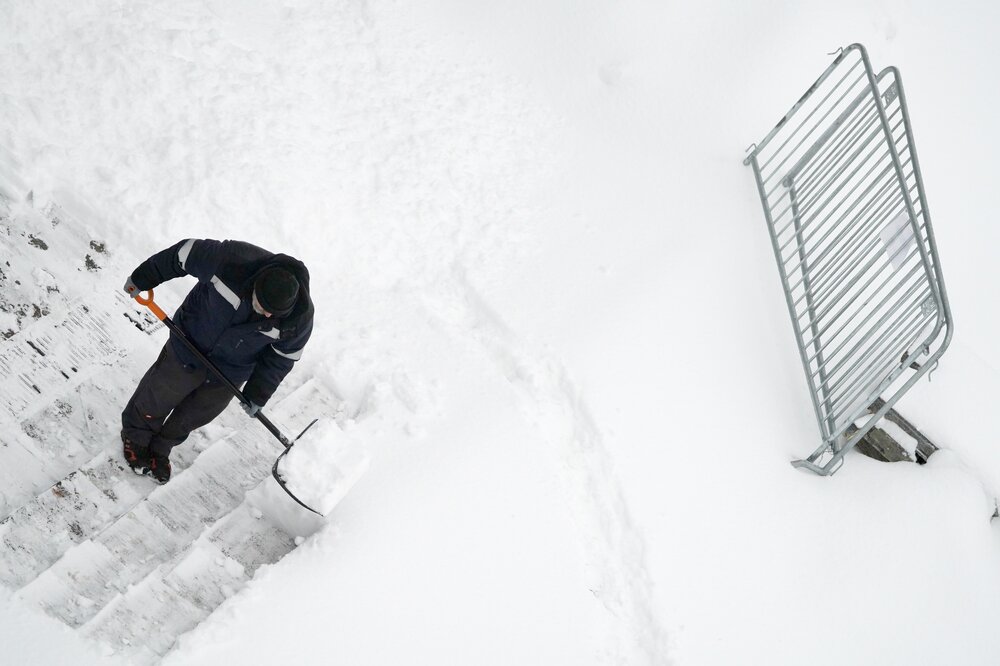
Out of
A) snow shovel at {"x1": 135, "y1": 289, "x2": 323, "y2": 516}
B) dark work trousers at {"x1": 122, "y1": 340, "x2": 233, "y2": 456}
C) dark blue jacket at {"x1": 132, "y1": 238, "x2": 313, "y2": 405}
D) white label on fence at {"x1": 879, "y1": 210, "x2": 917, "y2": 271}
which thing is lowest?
dark work trousers at {"x1": 122, "y1": 340, "x2": 233, "y2": 456}

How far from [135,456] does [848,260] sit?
4.42 m

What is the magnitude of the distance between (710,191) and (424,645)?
3.49 meters

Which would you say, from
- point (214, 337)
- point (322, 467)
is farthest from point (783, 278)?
point (214, 337)

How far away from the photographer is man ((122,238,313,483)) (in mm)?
2871

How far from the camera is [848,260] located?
15.7ft

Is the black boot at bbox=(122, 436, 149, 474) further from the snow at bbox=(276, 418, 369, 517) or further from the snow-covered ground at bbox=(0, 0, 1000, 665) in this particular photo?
the snow at bbox=(276, 418, 369, 517)

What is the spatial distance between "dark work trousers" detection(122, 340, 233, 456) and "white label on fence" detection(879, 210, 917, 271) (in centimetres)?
375

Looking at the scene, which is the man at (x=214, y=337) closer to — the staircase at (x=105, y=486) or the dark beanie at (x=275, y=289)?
the dark beanie at (x=275, y=289)

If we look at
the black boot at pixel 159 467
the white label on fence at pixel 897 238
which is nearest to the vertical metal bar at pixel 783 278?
the white label on fence at pixel 897 238

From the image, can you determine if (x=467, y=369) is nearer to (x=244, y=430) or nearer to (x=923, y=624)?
(x=244, y=430)

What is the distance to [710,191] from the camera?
4.94m

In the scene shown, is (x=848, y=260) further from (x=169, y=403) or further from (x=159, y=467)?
(x=159, y=467)

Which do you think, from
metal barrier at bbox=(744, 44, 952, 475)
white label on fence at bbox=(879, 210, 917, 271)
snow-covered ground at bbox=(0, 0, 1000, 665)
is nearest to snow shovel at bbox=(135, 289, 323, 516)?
snow-covered ground at bbox=(0, 0, 1000, 665)

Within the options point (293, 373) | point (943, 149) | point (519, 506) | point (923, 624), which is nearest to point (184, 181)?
point (293, 373)
